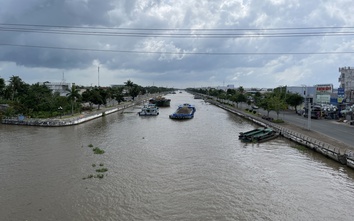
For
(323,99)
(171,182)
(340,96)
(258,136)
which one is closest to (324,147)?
(258,136)

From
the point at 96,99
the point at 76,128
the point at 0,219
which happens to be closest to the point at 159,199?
the point at 0,219

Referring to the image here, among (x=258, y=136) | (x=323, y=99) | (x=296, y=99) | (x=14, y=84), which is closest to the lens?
(x=258, y=136)

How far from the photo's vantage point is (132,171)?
1788cm

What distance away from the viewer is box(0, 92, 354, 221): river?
12.3 m

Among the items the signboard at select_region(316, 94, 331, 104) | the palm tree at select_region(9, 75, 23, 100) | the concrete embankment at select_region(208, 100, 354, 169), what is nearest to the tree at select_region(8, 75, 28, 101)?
the palm tree at select_region(9, 75, 23, 100)

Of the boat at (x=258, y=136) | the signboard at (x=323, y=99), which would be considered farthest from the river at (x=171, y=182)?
the signboard at (x=323, y=99)

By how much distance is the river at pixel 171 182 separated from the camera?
1234cm

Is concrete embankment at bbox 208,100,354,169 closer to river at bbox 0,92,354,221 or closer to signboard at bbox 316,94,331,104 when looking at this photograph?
river at bbox 0,92,354,221

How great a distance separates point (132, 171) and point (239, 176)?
7.18m

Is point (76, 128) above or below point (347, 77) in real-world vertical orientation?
below

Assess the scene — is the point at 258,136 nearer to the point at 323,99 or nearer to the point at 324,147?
the point at 324,147

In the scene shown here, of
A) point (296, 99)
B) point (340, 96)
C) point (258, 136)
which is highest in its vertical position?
point (340, 96)

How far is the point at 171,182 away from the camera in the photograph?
1584 centimetres

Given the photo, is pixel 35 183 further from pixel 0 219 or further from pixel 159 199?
pixel 159 199
